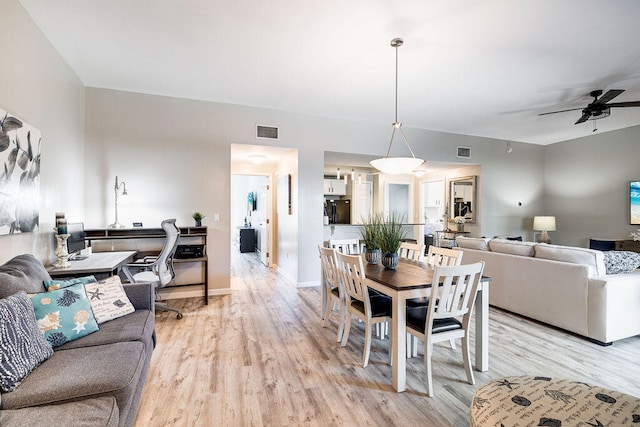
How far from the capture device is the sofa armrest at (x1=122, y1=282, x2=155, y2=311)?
2.42 meters

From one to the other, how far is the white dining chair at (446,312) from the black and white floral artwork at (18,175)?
3.05 meters

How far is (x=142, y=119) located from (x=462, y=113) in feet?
16.0

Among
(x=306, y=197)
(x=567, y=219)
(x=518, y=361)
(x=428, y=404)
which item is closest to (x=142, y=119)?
(x=306, y=197)

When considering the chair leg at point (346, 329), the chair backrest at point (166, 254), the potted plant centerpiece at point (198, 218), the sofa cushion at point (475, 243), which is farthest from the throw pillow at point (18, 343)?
the sofa cushion at point (475, 243)

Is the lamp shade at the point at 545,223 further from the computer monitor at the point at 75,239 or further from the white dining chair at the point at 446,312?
the computer monitor at the point at 75,239

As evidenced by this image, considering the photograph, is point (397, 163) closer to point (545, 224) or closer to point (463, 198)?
point (463, 198)

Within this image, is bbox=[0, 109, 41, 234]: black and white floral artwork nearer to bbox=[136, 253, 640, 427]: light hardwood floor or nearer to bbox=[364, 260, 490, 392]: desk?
bbox=[136, 253, 640, 427]: light hardwood floor

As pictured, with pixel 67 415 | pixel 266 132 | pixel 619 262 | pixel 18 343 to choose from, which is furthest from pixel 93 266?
pixel 619 262

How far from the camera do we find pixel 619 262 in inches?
119

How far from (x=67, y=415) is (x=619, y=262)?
440cm

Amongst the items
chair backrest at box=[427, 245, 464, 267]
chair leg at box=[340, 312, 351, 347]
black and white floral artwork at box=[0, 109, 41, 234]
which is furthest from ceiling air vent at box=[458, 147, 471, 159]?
black and white floral artwork at box=[0, 109, 41, 234]

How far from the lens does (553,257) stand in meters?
3.26

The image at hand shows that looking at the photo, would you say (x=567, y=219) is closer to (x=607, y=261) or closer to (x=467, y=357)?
(x=607, y=261)

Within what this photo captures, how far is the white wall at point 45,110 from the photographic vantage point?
2.30 metres
